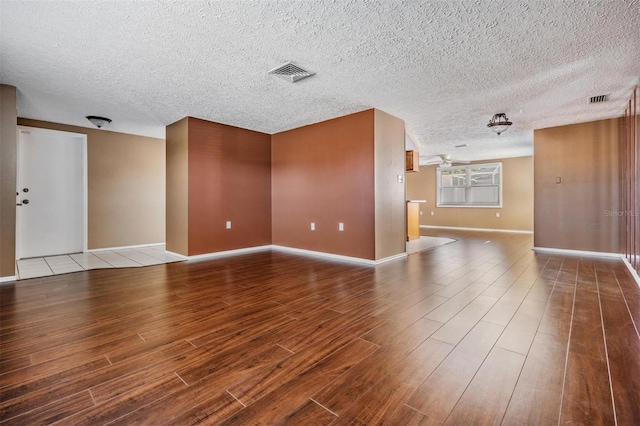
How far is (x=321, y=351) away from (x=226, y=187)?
12.9 feet

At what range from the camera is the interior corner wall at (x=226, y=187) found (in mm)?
4691

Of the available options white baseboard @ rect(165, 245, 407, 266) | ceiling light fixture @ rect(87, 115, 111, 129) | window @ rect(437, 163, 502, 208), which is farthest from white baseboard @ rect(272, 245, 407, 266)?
window @ rect(437, 163, 502, 208)

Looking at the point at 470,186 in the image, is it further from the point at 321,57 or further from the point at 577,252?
the point at 321,57

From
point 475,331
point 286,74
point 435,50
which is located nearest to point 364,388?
point 475,331

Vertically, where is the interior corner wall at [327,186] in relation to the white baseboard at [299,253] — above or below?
above

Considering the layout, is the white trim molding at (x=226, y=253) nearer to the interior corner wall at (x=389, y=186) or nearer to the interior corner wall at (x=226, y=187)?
the interior corner wall at (x=226, y=187)

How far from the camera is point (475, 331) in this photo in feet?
6.62

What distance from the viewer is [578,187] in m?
5.05

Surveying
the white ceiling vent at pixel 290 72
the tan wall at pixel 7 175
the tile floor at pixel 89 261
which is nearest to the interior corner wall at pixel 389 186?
the white ceiling vent at pixel 290 72

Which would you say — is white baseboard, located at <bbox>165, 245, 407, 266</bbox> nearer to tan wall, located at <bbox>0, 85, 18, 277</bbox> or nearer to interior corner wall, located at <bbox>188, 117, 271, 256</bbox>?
interior corner wall, located at <bbox>188, 117, 271, 256</bbox>

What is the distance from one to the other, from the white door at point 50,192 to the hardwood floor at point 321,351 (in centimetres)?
206

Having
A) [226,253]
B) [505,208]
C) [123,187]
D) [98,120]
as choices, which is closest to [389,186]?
[226,253]

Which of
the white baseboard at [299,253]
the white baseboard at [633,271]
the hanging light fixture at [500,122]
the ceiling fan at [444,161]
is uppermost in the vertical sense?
the ceiling fan at [444,161]

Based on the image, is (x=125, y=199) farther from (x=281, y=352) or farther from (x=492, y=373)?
(x=492, y=373)
